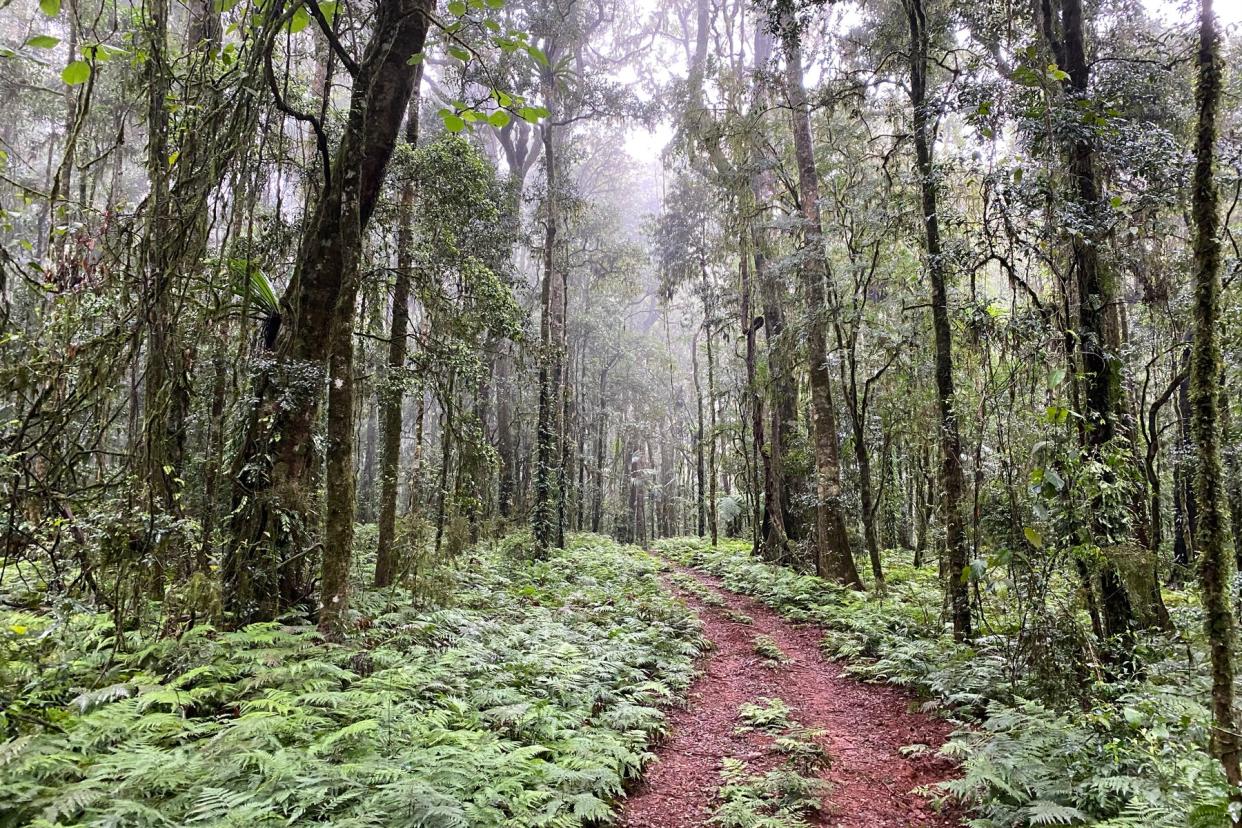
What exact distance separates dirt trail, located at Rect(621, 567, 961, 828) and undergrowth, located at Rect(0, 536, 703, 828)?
0.99 ft

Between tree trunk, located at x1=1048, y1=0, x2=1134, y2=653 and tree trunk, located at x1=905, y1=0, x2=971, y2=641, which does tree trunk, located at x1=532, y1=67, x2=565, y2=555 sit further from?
tree trunk, located at x1=1048, y1=0, x2=1134, y2=653

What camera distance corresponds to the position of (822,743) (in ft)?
17.6

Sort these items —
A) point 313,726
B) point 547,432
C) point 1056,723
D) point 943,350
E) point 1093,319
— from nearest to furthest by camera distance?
point 313,726
point 1056,723
point 1093,319
point 943,350
point 547,432

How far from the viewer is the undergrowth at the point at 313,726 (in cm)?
290

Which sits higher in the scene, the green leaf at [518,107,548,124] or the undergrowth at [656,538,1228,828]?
the green leaf at [518,107,548,124]

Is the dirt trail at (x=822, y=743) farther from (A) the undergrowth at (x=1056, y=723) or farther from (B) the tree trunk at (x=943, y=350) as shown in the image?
(B) the tree trunk at (x=943, y=350)

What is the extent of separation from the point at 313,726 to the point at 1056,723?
5.31 metres

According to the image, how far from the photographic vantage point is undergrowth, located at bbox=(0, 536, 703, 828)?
9.50 feet

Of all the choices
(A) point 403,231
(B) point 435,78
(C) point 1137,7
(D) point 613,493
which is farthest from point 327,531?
(D) point 613,493

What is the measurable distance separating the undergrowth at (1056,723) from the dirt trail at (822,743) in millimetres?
271

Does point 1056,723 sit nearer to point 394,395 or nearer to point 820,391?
point 820,391

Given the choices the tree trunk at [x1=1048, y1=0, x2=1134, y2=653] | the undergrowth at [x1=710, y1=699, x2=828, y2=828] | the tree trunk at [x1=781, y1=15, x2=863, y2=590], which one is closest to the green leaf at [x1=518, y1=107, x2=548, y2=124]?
the undergrowth at [x1=710, y1=699, x2=828, y2=828]

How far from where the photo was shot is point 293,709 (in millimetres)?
4066

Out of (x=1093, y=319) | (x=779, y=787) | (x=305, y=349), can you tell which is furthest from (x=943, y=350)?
(x=305, y=349)
